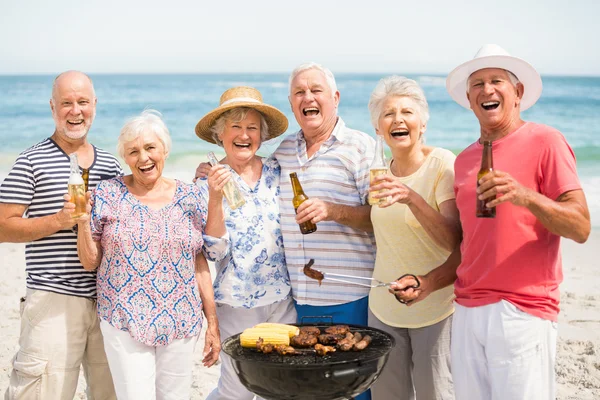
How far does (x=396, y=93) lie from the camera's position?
4527 mm

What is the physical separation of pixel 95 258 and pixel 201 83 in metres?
38.9

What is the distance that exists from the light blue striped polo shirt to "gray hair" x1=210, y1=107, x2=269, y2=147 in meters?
0.35

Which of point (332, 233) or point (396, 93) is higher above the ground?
point (396, 93)

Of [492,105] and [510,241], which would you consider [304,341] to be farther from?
[492,105]

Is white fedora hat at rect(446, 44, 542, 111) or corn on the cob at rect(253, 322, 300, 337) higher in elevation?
white fedora hat at rect(446, 44, 542, 111)

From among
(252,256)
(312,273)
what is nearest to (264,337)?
(312,273)

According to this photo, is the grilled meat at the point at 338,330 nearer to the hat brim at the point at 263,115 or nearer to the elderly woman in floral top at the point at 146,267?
the elderly woman in floral top at the point at 146,267

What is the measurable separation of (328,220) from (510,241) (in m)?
1.36

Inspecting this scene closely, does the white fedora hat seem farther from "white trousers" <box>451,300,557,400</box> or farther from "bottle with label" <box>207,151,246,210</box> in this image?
"bottle with label" <box>207,151,246,210</box>

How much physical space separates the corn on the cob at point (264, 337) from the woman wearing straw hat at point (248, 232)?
29.8 inches

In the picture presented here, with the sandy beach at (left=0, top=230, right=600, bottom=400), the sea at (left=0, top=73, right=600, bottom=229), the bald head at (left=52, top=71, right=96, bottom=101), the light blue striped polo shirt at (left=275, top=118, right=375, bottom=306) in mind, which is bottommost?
the sandy beach at (left=0, top=230, right=600, bottom=400)

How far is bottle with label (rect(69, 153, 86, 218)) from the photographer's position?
4.18 meters

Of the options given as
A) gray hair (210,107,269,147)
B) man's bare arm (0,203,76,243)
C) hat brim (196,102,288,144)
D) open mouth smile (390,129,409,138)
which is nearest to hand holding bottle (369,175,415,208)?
open mouth smile (390,129,409,138)

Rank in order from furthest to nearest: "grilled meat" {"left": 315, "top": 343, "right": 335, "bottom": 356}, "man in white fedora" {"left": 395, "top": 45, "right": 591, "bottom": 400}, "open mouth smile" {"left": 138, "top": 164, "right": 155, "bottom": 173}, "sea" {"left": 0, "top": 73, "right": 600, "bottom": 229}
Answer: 1. "sea" {"left": 0, "top": 73, "right": 600, "bottom": 229}
2. "open mouth smile" {"left": 138, "top": 164, "right": 155, "bottom": 173}
3. "grilled meat" {"left": 315, "top": 343, "right": 335, "bottom": 356}
4. "man in white fedora" {"left": 395, "top": 45, "right": 591, "bottom": 400}
